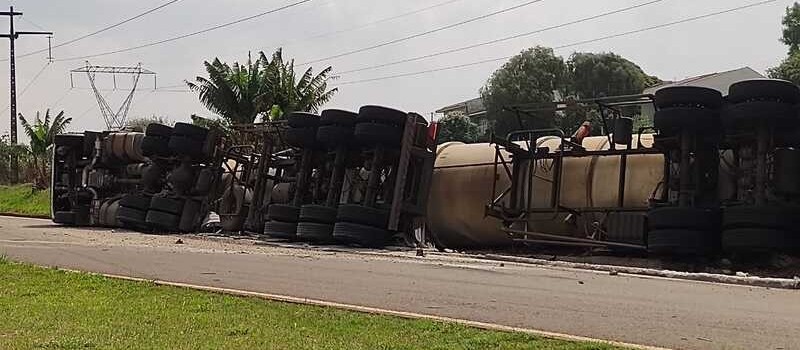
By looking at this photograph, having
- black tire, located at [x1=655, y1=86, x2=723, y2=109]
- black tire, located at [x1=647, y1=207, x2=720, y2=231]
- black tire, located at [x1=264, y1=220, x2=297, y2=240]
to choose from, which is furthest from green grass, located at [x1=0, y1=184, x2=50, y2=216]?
black tire, located at [x1=655, y1=86, x2=723, y2=109]

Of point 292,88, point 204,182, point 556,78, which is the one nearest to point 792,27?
point 556,78

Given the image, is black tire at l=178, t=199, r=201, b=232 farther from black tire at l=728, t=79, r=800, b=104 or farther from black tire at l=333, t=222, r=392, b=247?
black tire at l=728, t=79, r=800, b=104

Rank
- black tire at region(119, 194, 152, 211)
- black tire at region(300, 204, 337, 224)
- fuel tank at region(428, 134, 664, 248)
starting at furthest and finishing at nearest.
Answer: black tire at region(119, 194, 152, 211), black tire at region(300, 204, 337, 224), fuel tank at region(428, 134, 664, 248)

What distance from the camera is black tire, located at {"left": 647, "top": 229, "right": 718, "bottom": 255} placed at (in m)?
14.0

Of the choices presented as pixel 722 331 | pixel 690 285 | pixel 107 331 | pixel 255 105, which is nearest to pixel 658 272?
pixel 690 285

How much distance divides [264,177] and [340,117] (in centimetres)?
349

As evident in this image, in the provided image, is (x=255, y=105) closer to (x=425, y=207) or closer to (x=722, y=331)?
(x=425, y=207)

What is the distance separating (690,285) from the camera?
11.3 m

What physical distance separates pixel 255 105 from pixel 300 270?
28731mm

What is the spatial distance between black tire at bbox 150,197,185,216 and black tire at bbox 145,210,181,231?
0.25 ft

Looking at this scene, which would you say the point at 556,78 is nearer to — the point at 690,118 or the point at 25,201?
the point at 25,201

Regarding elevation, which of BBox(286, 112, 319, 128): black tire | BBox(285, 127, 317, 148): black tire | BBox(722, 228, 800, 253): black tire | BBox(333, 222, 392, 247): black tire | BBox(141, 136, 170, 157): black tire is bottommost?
BBox(333, 222, 392, 247): black tire

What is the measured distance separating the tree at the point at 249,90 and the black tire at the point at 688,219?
27317 mm

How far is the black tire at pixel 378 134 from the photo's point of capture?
61.7 ft
